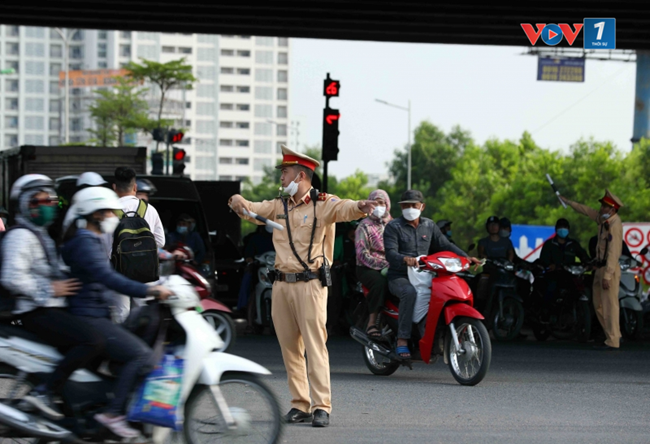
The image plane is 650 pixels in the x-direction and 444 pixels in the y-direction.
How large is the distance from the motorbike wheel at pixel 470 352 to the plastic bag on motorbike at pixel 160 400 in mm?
4376

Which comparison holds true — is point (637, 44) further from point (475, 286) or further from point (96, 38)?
point (96, 38)

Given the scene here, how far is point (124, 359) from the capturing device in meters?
5.83

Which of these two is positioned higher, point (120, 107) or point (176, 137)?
point (120, 107)

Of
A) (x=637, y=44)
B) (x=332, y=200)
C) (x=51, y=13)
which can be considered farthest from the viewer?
(x=637, y=44)

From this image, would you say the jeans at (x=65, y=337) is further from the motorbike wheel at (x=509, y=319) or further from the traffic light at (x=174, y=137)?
the traffic light at (x=174, y=137)

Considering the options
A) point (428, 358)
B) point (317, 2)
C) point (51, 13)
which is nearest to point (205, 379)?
point (428, 358)

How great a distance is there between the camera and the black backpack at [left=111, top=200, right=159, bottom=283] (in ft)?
27.1

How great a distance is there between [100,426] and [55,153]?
14.0 meters

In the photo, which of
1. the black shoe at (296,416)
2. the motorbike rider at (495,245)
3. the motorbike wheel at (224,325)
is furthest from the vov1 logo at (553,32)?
the black shoe at (296,416)

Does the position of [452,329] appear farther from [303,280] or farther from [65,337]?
[65,337]

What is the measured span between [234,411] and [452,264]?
4419 millimetres

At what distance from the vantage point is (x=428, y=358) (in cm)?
1019

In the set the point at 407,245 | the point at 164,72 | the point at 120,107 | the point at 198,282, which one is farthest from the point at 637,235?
the point at 120,107

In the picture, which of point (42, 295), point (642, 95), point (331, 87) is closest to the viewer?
point (42, 295)
